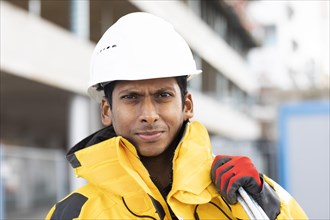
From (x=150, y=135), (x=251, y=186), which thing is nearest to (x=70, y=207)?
(x=150, y=135)

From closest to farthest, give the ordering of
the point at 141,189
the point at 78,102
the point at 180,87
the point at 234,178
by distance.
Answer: the point at 234,178 < the point at 141,189 < the point at 180,87 < the point at 78,102

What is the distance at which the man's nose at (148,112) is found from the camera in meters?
2.08

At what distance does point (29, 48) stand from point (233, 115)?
21527 mm

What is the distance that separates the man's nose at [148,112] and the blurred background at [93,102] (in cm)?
400

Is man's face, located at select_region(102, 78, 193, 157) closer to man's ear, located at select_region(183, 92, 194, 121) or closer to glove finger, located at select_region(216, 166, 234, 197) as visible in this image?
man's ear, located at select_region(183, 92, 194, 121)

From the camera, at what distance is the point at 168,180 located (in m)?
2.19

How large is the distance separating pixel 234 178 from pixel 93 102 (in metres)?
13.7

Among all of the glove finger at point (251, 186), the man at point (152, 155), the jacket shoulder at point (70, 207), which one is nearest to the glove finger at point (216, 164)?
the man at point (152, 155)

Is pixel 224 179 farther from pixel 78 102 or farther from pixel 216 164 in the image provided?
pixel 78 102

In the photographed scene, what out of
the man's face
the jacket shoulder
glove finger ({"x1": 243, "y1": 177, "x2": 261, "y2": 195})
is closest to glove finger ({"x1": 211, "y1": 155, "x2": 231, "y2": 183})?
glove finger ({"x1": 243, "y1": 177, "x2": 261, "y2": 195})

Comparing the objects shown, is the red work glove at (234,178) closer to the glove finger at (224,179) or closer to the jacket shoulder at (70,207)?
the glove finger at (224,179)

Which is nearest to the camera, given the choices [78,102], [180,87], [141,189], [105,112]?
[141,189]

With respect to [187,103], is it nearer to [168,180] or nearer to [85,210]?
[168,180]

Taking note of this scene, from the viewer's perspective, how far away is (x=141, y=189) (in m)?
2.06
